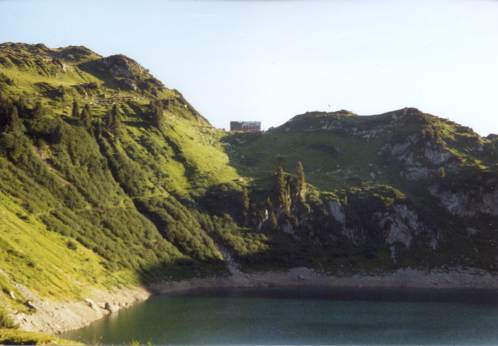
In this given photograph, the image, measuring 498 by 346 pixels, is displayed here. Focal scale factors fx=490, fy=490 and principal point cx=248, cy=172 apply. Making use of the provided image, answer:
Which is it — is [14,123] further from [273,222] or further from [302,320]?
[302,320]

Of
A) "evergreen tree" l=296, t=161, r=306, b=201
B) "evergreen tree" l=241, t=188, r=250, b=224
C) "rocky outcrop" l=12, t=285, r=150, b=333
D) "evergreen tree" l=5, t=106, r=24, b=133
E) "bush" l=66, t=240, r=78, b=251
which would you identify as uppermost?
"evergreen tree" l=5, t=106, r=24, b=133

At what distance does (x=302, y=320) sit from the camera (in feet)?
353

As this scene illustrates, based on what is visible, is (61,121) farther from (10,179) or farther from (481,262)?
(481,262)

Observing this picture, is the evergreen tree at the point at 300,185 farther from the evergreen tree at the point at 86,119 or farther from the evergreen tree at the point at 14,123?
the evergreen tree at the point at 14,123

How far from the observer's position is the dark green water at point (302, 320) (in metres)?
89.6

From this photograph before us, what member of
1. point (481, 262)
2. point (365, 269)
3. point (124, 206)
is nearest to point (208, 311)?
point (124, 206)

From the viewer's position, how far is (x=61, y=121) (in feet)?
545

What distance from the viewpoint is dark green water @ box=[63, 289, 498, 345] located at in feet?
294

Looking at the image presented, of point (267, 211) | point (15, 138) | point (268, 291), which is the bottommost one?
point (268, 291)

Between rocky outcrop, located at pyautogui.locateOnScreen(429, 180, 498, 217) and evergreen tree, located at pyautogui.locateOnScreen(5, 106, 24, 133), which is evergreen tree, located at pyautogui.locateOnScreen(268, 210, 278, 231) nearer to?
rocky outcrop, located at pyautogui.locateOnScreen(429, 180, 498, 217)

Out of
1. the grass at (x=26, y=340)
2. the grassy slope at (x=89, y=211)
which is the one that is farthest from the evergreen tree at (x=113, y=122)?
the grass at (x=26, y=340)

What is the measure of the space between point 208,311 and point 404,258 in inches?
3476

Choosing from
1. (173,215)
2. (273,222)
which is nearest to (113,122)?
(173,215)

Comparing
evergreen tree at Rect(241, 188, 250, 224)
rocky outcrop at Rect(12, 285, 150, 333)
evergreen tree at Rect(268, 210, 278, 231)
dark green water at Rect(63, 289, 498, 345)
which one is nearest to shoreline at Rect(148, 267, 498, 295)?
dark green water at Rect(63, 289, 498, 345)
